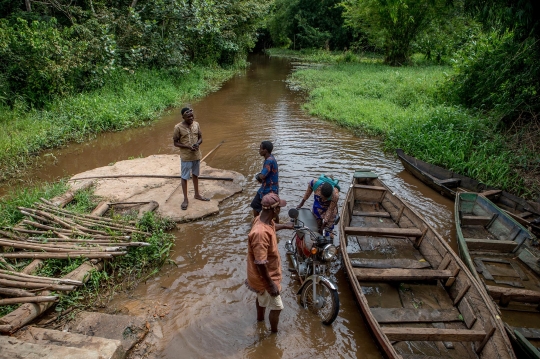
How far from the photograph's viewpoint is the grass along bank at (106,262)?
4.43 meters

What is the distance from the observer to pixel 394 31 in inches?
937

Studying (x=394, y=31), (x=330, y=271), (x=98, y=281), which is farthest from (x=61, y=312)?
(x=394, y=31)

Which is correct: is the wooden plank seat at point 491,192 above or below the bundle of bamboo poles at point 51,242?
above

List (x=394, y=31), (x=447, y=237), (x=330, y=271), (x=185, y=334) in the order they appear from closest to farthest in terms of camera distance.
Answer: (x=185, y=334), (x=330, y=271), (x=447, y=237), (x=394, y=31)

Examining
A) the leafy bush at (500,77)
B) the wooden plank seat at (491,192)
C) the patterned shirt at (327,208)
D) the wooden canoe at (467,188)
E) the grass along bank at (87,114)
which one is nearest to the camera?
the patterned shirt at (327,208)

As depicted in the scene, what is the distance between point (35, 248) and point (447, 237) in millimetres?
6667

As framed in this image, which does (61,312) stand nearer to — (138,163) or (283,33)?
(138,163)

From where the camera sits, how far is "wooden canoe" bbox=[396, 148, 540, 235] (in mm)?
6508

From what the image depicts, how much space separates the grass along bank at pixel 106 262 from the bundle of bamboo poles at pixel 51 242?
12 centimetres

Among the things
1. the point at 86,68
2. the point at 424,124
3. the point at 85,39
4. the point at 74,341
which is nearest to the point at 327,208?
the point at 74,341

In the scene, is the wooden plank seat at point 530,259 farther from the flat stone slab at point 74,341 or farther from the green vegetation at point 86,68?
the green vegetation at point 86,68

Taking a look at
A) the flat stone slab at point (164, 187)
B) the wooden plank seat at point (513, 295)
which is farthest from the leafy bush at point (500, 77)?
the flat stone slab at point (164, 187)

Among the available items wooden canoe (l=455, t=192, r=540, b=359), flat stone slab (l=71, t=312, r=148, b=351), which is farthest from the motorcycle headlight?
flat stone slab (l=71, t=312, r=148, b=351)

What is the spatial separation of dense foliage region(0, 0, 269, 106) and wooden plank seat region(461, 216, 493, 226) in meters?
11.7
